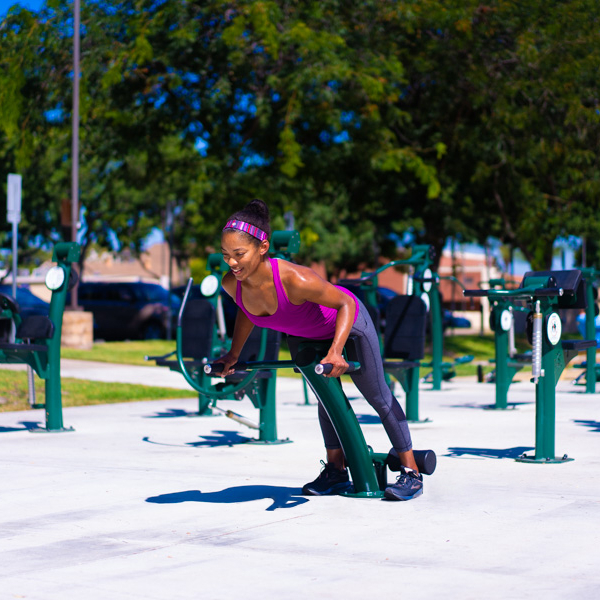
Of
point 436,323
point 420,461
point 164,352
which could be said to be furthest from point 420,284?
point 164,352

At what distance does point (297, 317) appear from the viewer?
555cm

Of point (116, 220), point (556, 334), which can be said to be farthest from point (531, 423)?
point (116, 220)

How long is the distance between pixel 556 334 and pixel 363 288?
4.07 metres

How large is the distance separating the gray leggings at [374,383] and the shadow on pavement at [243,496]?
23.2 inches

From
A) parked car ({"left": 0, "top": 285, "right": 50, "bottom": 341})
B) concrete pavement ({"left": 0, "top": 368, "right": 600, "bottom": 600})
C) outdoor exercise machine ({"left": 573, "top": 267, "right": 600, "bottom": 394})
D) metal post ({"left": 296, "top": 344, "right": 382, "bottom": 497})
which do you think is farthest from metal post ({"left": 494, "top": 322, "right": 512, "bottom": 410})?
parked car ({"left": 0, "top": 285, "right": 50, "bottom": 341})

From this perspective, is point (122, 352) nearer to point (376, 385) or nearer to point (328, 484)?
point (328, 484)

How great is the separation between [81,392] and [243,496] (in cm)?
724

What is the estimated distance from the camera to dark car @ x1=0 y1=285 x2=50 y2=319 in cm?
2378

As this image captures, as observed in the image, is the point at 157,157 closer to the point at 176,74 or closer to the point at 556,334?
the point at 176,74

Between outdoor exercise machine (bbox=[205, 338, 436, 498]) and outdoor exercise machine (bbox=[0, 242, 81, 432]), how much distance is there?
3898 mm

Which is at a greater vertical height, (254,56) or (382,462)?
(254,56)

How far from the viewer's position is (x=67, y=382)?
1388cm

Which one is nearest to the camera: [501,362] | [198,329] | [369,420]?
[198,329]

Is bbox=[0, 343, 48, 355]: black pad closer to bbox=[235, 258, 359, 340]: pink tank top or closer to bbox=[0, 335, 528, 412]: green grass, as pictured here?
bbox=[0, 335, 528, 412]: green grass
